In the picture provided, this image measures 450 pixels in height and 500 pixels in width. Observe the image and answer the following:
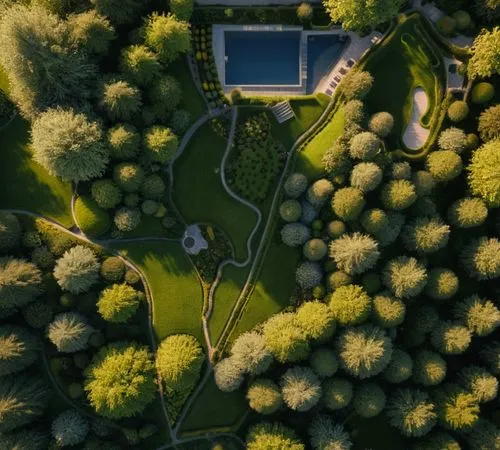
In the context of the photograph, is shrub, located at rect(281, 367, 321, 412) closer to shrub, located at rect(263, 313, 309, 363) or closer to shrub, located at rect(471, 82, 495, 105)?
shrub, located at rect(263, 313, 309, 363)

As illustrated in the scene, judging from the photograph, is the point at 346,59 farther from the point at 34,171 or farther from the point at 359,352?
the point at 34,171

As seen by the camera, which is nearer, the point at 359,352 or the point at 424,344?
the point at 359,352

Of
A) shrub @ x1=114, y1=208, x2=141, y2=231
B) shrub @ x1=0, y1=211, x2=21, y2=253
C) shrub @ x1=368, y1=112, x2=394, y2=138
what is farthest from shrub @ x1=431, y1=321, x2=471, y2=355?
shrub @ x1=0, y1=211, x2=21, y2=253

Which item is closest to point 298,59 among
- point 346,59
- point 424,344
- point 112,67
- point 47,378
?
point 346,59

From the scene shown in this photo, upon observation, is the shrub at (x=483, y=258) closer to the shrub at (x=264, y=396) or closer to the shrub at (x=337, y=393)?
the shrub at (x=337, y=393)

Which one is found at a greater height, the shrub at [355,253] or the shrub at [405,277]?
the shrub at [355,253]

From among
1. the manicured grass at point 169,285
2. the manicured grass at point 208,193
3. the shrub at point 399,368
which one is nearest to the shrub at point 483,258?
the shrub at point 399,368
